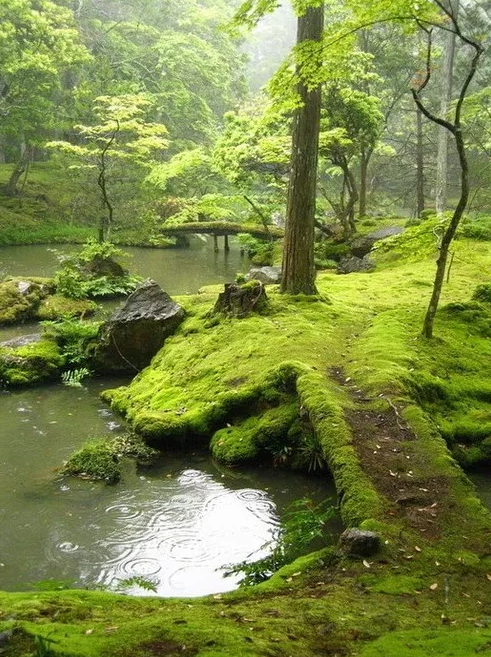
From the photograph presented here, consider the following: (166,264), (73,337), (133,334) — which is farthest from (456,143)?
(166,264)

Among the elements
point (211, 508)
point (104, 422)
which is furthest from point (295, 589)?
point (104, 422)

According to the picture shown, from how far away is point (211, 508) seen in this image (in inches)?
231

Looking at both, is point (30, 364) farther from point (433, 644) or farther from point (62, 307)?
point (433, 644)

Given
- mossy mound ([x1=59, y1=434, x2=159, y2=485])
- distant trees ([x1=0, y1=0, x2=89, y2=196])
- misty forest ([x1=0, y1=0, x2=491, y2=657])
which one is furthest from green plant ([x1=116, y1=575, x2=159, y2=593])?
distant trees ([x1=0, y1=0, x2=89, y2=196])

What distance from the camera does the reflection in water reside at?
4809mm

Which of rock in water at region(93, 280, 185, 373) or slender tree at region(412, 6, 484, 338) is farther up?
slender tree at region(412, 6, 484, 338)

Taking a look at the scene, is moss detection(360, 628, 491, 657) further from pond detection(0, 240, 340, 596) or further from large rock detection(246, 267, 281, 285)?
large rock detection(246, 267, 281, 285)

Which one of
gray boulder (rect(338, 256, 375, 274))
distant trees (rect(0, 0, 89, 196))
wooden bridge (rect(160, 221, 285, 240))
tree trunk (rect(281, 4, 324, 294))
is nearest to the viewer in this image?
tree trunk (rect(281, 4, 324, 294))

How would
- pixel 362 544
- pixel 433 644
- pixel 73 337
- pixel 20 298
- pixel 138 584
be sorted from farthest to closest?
pixel 20 298 → pixel 73 337 → pixel 138 584 → pixel 362 544 → pixel 433 644

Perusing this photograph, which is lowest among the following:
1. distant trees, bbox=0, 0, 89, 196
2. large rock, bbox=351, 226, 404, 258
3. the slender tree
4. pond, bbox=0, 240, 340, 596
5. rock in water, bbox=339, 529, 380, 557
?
pond, bbox=0, 240, 340, 596

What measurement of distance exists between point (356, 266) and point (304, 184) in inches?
290

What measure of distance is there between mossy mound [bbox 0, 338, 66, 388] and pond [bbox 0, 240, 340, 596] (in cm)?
118

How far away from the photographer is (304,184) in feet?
31.3

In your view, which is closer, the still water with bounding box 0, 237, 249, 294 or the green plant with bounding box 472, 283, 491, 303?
the green plant with bounding box 472, 283, 491, 303
